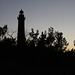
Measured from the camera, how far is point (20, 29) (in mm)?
34062

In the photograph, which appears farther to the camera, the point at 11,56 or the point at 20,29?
the point at 20,29

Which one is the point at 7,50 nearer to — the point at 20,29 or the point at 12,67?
the point at 12,67

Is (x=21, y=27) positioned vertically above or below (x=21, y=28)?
above

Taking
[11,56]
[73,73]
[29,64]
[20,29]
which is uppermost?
[20,29]

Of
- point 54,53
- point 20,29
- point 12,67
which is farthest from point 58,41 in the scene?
point 12,67

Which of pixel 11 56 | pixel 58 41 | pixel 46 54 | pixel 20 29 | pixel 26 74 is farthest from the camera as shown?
pixel 58 41

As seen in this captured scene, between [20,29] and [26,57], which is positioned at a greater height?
[20,29]

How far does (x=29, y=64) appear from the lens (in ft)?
47.1

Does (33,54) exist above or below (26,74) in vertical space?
above

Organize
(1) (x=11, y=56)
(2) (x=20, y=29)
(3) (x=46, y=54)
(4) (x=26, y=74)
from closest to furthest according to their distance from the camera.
Answer: (4) (x=26, y=74) < (1) (x=11, y=56) < (3) (x=46, y=54) < (2) (x=20, y=29)

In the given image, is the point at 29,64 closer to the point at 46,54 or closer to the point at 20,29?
the point at 46,54

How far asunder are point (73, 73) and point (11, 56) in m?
7.28

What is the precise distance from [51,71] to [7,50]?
533cm

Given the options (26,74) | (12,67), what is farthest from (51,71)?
(12,67)
